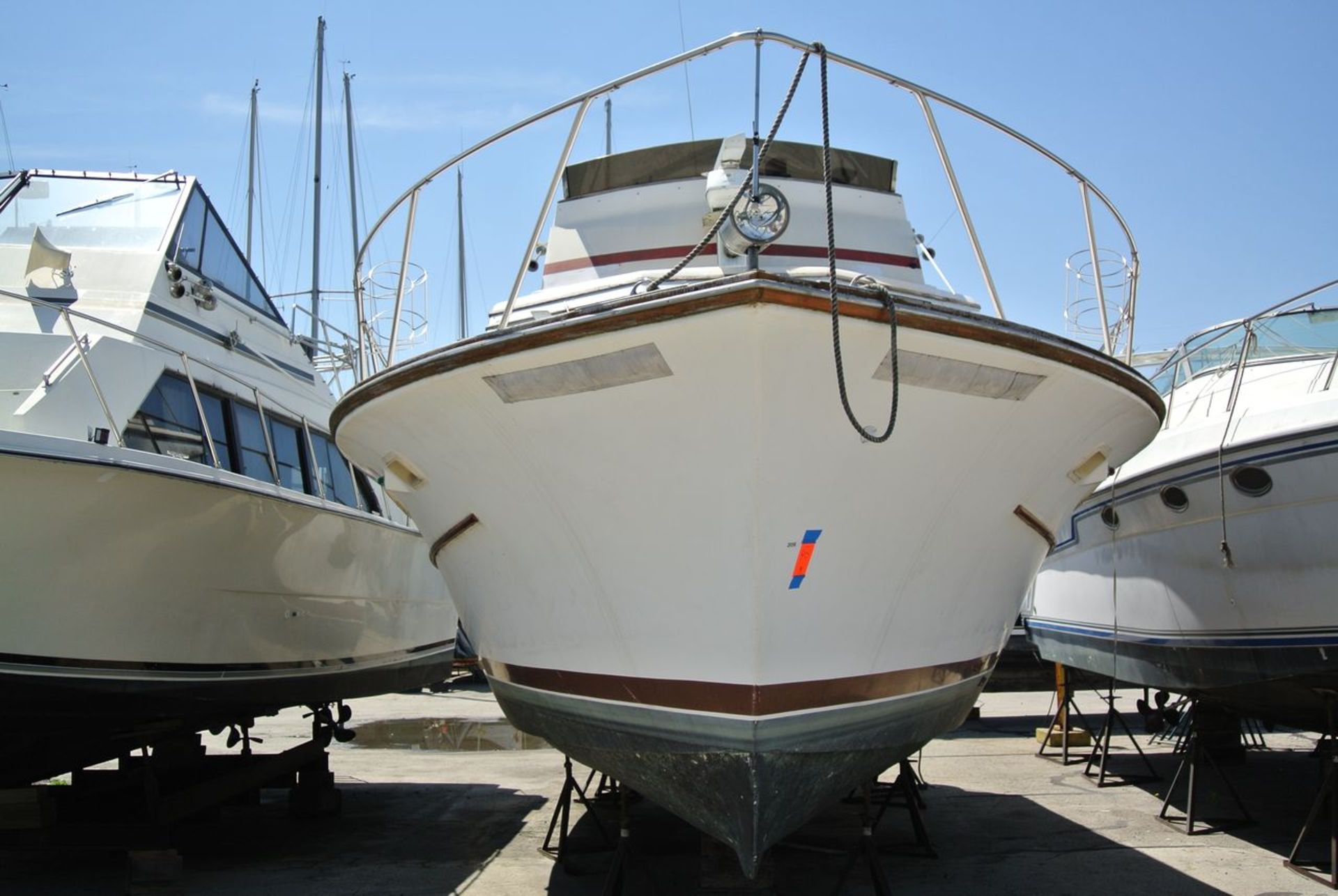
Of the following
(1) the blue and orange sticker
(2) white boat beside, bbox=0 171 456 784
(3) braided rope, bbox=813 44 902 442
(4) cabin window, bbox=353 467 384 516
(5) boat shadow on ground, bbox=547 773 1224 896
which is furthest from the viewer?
(4) cabin window, bbox=353 467 384 516

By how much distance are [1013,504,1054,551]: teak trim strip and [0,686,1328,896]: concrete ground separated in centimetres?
171

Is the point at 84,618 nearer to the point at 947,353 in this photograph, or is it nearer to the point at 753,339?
the point at 753,339

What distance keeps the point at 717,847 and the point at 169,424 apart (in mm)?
3918

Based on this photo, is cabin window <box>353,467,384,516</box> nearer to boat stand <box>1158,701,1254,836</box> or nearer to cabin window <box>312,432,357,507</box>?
cabin window <box>312,432,357,507</box>

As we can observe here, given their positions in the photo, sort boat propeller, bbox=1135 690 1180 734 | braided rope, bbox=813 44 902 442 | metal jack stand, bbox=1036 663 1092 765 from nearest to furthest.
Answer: braided rope, bbox=813 44 902 442 < boat propeller, bbox=1135 690 1180 734 < metal jack stand, bbox=1036 663 1092 765

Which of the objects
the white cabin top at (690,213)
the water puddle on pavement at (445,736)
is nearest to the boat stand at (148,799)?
the white cabin top at (690,213)

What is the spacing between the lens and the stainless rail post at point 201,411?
20.2 ft

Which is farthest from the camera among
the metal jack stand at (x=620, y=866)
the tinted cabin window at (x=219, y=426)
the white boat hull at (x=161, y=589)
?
the tinted cabin window at (x=219, y=426)

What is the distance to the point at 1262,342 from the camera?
8000 mm

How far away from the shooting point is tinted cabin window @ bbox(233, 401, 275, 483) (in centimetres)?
706

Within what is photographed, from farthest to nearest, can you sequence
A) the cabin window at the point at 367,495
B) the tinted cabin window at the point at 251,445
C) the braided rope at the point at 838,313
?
the cabin window at the point at 367,495, the tinted cabin window at the point at 251,445, the braided rope at the point at 838,313

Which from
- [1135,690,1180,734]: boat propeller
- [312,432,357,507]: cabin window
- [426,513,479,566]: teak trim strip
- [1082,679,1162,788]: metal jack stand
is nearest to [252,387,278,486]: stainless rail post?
[312,432,357,507]: cabin window

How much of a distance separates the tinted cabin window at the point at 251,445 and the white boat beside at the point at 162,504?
0.02 metres

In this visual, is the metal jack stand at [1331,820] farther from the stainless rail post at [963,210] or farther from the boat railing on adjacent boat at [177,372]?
the boat railing on adjacent boat at [177,372]
